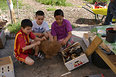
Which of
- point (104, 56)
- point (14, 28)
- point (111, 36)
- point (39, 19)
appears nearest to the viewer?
point (111, 36)

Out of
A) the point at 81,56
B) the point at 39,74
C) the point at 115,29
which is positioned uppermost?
the point at 115,29

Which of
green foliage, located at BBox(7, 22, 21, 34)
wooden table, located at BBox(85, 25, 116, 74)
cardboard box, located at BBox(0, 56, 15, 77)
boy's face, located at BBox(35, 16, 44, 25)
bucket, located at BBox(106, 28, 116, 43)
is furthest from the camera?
green foliage, located at BBox(7, 22, 21, 34)

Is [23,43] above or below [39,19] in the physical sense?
below

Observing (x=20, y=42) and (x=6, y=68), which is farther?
(x=20, y=42)

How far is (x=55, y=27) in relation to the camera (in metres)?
3.01

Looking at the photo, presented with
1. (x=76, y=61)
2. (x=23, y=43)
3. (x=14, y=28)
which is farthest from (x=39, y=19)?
(x=14, y=28)

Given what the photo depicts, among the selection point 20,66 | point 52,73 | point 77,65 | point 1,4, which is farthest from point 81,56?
point 1,4

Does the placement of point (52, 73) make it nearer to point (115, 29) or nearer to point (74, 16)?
point (115, 29)

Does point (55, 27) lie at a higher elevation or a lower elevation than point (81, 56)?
higher

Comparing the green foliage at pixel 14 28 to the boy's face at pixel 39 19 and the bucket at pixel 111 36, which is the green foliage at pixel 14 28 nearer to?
the boy's face at pixel 39 19

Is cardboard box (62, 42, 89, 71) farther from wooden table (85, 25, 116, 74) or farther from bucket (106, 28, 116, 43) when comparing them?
bucket (106, 28, 116, 43)

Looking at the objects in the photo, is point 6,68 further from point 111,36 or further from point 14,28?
point 14,28

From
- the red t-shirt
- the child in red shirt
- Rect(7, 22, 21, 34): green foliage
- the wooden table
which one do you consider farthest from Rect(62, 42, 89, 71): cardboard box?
Rect(7, 22, 21, 34): green foliage

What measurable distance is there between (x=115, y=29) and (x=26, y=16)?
4.35 m
